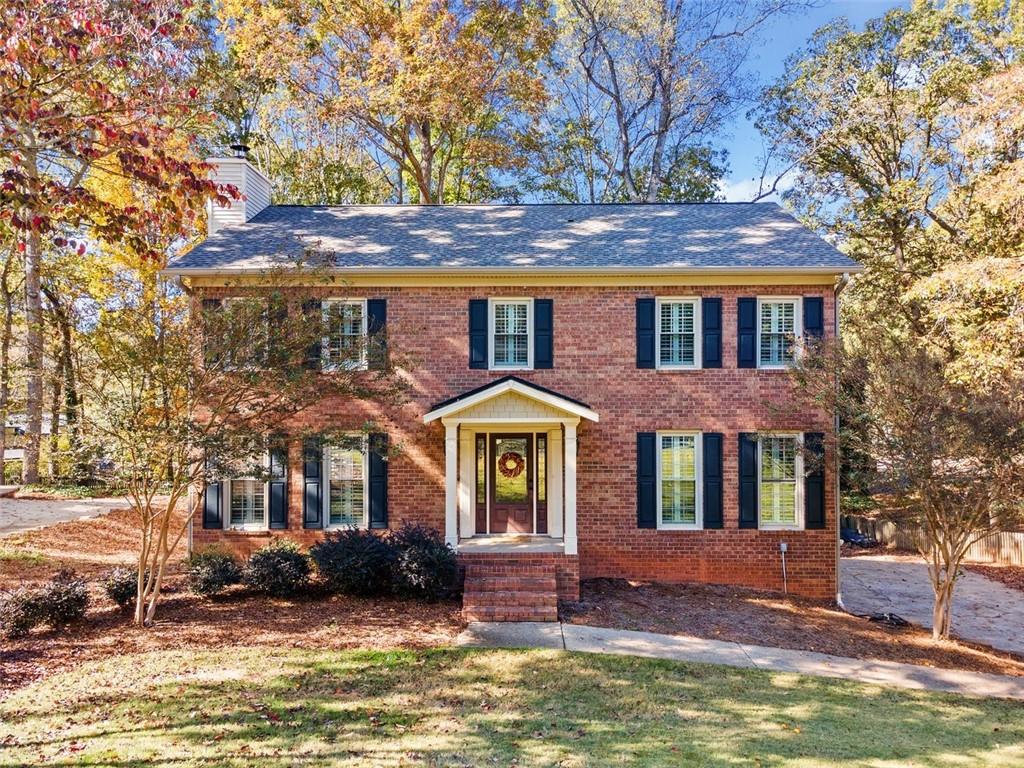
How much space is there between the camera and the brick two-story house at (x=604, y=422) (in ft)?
38.6

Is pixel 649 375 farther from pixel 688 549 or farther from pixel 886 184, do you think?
pixel 886 184

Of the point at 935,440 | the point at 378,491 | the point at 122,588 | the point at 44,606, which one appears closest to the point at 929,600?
the point at 935,440

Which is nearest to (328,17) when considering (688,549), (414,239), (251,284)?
(414,239)

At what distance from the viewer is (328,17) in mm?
21594

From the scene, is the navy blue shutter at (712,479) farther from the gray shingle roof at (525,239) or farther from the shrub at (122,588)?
the shrub at (122,588)

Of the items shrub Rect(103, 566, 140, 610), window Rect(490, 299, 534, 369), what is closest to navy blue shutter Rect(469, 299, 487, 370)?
window Rect(490, 299, 534, 369)

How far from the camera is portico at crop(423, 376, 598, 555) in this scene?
11.1 m

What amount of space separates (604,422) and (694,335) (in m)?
2.28

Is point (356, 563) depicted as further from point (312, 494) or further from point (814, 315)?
point (814, 315)

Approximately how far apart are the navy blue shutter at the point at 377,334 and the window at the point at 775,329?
666cm

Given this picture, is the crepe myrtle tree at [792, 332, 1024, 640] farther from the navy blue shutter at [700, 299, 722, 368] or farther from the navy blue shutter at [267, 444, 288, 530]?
the navy blue shutter at [267, 444, 288, 530]

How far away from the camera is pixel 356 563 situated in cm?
1002

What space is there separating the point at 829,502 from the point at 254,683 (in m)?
9.76

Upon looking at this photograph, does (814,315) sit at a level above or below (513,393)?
above
